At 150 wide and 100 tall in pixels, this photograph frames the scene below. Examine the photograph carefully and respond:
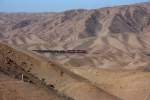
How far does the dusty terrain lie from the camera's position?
1186 inches

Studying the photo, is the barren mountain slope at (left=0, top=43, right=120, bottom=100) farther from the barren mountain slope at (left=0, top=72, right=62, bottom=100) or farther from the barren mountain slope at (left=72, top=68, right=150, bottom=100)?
the barren mountain slope at (left=0, top=72, right=62, bottom=100)

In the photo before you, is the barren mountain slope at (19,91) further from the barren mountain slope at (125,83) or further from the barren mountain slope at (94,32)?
the barren mountain slope at (94,32)

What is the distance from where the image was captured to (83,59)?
110250 millimetres

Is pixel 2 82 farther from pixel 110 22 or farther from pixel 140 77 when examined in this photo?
pixel 110 22

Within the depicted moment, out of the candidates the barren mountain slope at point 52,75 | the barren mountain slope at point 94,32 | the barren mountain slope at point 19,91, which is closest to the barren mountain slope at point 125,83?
the barren mountain slope at point 52,75

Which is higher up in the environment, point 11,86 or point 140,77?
point 11,86

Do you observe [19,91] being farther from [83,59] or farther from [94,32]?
[94,32]

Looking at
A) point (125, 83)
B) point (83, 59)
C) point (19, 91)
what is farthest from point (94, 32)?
point (19, 91)

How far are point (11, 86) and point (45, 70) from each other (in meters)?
11.8

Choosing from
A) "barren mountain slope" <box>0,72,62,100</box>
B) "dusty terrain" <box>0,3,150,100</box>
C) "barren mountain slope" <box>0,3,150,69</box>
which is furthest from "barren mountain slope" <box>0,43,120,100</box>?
"barren mountain slope" <box>0,3,150,69</box>

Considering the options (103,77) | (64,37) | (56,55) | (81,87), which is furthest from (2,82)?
(64,37)

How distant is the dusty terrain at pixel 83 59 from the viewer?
30125 mm

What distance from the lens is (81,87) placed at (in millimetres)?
35375

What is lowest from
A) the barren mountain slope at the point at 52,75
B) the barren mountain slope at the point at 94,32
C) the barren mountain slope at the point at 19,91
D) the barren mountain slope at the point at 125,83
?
the barren mountain slope at the point at 94,32
